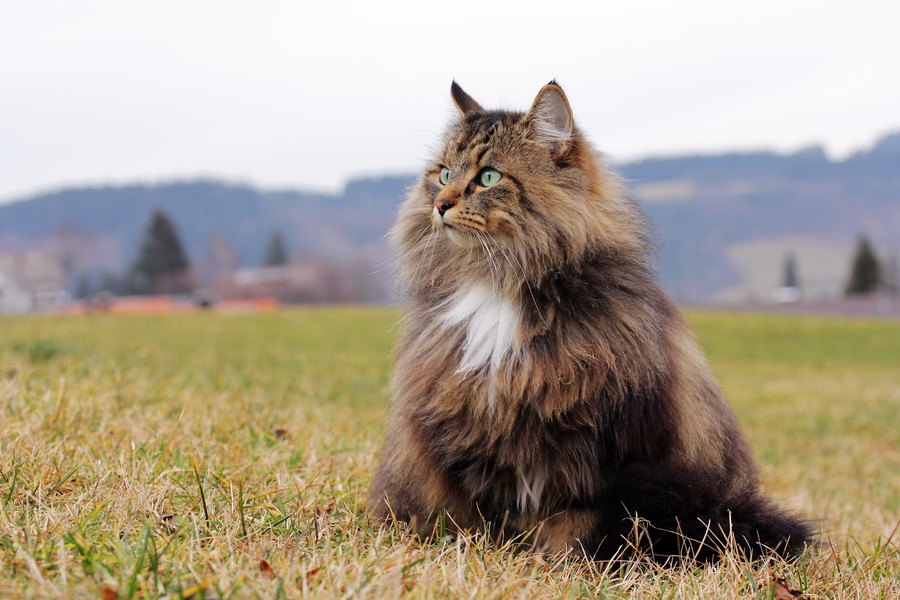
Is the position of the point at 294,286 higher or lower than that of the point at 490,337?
lower

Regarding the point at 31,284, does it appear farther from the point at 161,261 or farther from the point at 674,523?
the point at 674,523

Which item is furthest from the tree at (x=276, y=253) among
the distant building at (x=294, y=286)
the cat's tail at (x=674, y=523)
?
the cat's tail at (x=674, y=523)

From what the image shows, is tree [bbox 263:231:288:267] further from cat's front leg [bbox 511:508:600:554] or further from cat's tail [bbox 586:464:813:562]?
cat's tail [bbox 586:464:813:562]

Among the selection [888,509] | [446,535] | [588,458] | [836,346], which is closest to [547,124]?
[588,458]

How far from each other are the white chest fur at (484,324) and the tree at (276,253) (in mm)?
77853

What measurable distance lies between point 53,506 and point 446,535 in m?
1.44

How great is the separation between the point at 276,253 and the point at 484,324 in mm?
79144

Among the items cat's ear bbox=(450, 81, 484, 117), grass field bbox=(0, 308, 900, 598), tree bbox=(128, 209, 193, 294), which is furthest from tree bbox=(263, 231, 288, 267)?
cat's ear bbox=(450, 81, 484, 117)

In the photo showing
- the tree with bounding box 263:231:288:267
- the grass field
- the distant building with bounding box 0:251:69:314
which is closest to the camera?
the grass field

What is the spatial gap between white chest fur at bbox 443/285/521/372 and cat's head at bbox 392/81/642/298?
0.07 meters

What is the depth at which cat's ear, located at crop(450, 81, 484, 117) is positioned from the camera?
3752 millimetres

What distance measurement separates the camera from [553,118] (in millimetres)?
3326

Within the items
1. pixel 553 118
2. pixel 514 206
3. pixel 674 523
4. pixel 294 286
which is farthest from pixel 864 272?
pixel 514 206

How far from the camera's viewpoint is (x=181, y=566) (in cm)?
225
